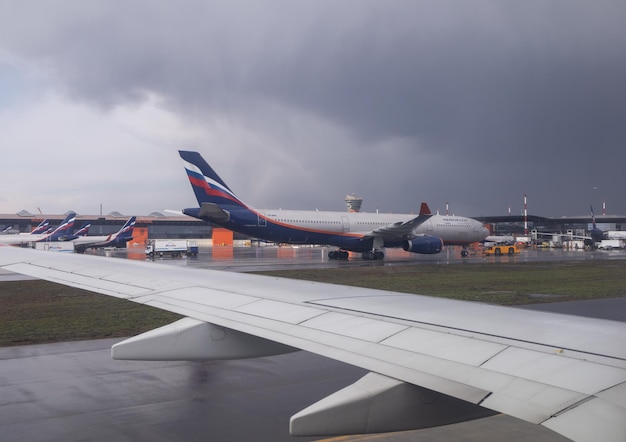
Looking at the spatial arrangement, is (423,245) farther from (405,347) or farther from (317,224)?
(405,347)

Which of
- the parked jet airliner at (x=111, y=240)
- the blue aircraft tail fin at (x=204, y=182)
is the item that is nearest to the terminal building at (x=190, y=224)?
the parked jet airliner at (x=111, y=240)

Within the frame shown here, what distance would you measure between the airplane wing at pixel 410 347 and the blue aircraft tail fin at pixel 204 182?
30.4 metres

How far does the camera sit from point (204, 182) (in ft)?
118

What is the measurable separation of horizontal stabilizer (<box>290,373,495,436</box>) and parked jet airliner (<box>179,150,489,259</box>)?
31.4 m

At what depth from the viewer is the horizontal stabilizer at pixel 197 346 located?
4895 millimetres

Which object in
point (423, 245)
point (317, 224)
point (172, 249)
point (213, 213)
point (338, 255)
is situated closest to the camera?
point (213, 213)

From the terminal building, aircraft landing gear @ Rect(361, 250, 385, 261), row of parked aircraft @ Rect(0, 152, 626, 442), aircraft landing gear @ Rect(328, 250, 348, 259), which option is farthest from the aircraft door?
the terminal building

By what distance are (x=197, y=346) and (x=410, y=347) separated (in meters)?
2.22

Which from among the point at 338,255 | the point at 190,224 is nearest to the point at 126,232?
the point at 338,255

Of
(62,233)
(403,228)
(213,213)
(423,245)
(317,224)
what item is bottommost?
(423,245)

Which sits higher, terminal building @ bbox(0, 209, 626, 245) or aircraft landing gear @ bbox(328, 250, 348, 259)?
terminal building @ bbox(0, 209, 626, 245)

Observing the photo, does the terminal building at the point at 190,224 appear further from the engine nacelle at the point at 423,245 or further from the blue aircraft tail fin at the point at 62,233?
the engine nacelle at the point at 423,245

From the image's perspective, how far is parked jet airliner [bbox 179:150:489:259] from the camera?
3588cm

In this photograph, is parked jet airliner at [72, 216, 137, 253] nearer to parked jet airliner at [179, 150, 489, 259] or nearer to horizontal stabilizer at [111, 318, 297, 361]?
parked jet airliner at [179, 150, 489, 259]
